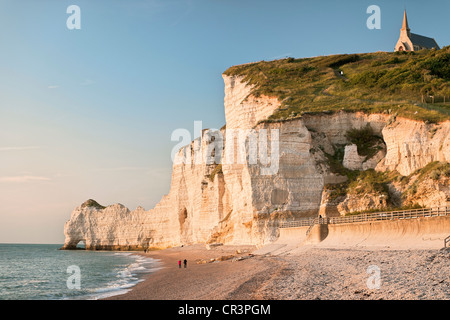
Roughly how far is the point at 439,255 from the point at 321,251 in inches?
365

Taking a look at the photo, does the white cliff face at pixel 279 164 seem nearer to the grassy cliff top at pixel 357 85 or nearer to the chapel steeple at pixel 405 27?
the grassy cliff top at pixel 357 85

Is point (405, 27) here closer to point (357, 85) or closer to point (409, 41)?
point (409, 41)

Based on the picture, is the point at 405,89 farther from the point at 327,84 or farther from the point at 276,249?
the point at 276,249

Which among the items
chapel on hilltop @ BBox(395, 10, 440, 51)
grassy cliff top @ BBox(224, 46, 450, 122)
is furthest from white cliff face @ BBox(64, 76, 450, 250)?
chapel on hilltop @ BBox(395, 10, 440, 51)

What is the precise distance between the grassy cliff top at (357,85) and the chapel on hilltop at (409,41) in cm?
2409

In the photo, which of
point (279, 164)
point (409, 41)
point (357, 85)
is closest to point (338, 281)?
point (279, 164)

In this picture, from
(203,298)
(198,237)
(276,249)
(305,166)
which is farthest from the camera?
(198,237)

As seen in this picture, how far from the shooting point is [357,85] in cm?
5197

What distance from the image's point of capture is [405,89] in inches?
1811

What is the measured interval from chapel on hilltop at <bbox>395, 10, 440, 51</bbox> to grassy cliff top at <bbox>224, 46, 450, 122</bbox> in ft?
79.0

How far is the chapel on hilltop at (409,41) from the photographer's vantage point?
298ft

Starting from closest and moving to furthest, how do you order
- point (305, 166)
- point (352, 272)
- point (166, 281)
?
point (352, 272) < point (166, 281) < point (305, 166)

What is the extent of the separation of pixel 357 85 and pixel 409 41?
1874 inches
